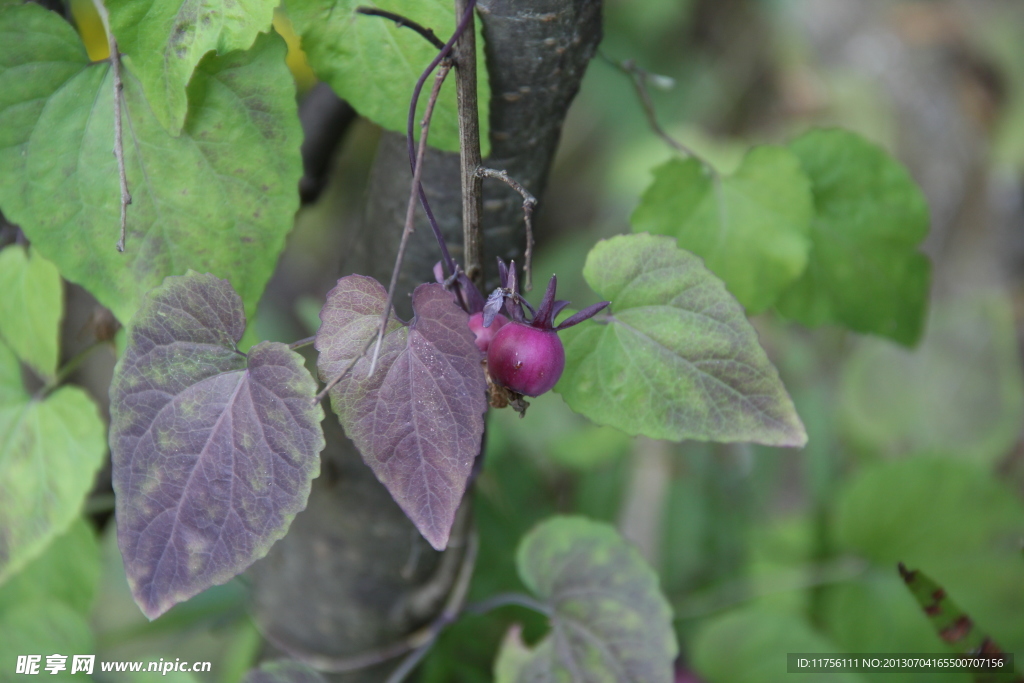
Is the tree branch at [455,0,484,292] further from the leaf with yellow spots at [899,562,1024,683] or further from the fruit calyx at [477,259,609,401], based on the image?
the leaf with yellow spots at [899,562,1024,683]

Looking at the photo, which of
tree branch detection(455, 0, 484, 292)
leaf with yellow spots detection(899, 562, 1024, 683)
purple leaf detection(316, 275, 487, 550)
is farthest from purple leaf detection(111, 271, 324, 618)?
leaf with yellow spots detection(899, 562, 1024, 683)

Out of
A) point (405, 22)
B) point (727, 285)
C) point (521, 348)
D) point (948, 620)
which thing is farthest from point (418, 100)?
point (948, 620)

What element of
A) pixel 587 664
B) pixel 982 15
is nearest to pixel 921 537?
pixel 587 664

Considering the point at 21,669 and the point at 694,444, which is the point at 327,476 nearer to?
the point at 21,669

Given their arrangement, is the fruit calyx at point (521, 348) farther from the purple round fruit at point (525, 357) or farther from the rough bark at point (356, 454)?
the rough bark at point (356, 454)

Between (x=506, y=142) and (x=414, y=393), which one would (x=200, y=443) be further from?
(x=506, y=142)

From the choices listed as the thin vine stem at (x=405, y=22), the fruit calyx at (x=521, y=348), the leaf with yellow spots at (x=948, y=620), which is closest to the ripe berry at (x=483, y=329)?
the fruit calyx at (x=521, y=348)
